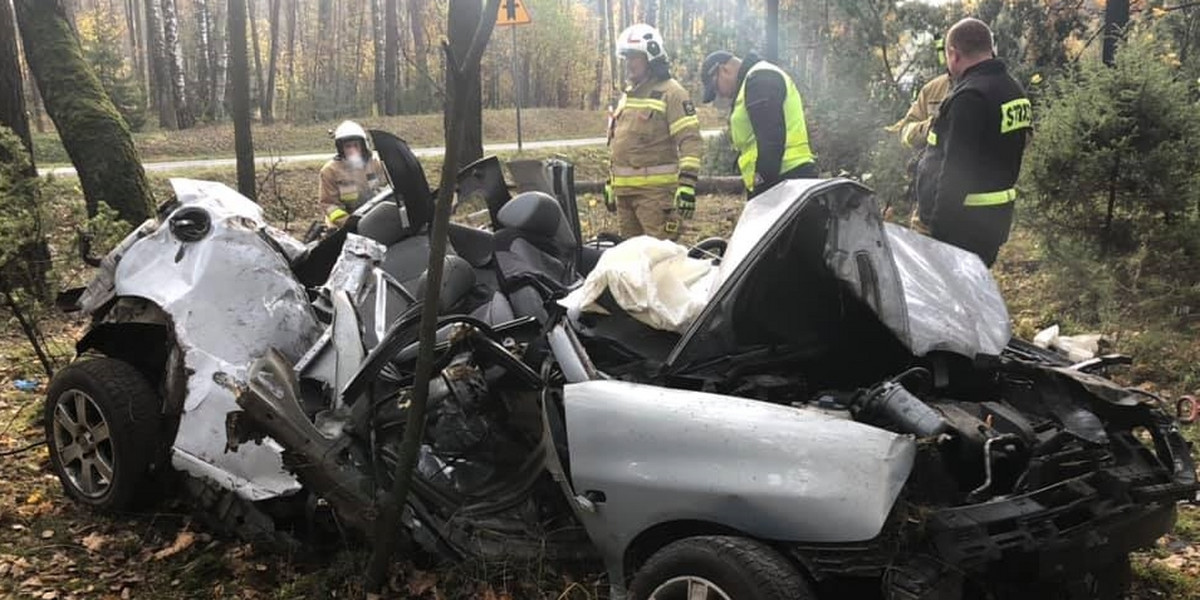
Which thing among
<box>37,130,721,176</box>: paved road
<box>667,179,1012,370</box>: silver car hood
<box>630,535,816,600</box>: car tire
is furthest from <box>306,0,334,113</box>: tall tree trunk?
<box>630,535,816,600</box>: car tire

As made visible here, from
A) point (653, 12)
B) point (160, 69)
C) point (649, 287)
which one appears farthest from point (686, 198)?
point (653, 12)

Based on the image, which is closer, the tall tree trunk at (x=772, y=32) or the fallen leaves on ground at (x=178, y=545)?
the fallen leaves on ground at (x=178, y=545)

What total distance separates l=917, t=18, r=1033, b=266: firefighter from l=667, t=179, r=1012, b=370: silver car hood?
1.74m

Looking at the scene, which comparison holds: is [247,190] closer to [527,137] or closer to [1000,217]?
[1000,217]

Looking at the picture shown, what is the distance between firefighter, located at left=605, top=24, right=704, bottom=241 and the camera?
676 centimetres

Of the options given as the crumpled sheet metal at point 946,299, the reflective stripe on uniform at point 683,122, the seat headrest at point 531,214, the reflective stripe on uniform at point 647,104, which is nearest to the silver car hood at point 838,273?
the crumpled sheet metal at point 946,299

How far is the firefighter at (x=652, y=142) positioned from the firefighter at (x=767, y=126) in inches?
26.1

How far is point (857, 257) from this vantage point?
2842 millimetres

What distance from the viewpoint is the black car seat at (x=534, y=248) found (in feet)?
12.5

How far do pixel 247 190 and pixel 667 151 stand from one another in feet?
19.4

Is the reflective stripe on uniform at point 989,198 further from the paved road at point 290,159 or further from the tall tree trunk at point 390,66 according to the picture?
the tall tree trunk at point 390,66

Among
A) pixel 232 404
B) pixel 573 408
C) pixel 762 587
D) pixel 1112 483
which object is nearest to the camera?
pixel 762 587

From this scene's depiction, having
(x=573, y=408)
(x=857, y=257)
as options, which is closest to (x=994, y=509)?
(x=857, y=257)

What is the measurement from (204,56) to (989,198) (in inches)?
1103
